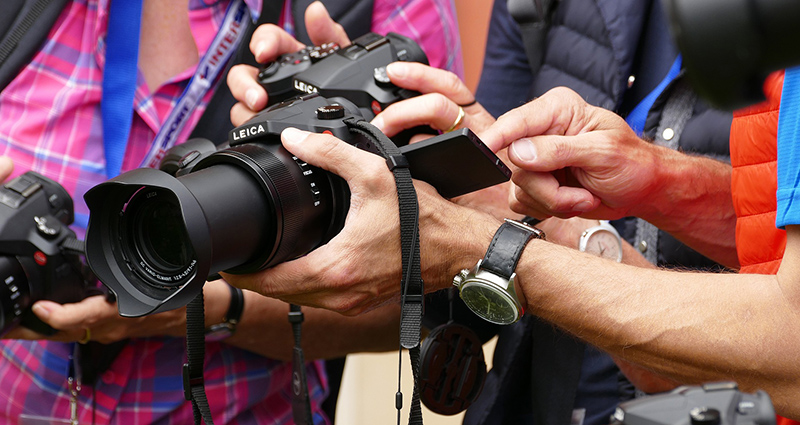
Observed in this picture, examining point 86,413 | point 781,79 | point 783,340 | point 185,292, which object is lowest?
point 86,413

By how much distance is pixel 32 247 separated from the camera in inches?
43.3

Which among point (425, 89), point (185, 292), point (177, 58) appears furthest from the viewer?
point (177, 58)

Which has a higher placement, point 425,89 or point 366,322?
point 425,89

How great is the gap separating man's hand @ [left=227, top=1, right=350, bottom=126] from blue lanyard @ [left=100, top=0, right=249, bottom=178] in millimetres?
72

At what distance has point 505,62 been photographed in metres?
1.41

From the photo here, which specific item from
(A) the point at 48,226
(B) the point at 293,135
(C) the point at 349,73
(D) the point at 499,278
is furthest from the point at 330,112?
(A) the point at 48,226

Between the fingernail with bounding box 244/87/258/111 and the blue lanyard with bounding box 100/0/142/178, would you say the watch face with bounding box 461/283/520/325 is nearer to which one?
the fingernail with bounding box 244/87/258/111

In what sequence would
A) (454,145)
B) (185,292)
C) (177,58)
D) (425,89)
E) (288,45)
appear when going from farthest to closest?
(177,58), (288,45), (425,89), (454,145), (185,292)

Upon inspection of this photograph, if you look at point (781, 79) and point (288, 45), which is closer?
point (781, 79)

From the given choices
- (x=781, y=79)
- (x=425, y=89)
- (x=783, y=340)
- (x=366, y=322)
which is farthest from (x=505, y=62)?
(x=783, y=340)

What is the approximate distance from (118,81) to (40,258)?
1.00 ft

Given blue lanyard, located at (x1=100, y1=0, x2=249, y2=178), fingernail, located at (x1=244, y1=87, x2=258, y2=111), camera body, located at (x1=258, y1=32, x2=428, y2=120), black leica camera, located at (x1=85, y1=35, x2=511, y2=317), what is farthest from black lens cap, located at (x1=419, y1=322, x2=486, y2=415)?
blue lanyard, located at (x1=100, y1=0, x2=249, y2=178)

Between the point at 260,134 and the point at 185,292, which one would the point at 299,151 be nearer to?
the point at 260,134

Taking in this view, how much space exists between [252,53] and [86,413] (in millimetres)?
628
